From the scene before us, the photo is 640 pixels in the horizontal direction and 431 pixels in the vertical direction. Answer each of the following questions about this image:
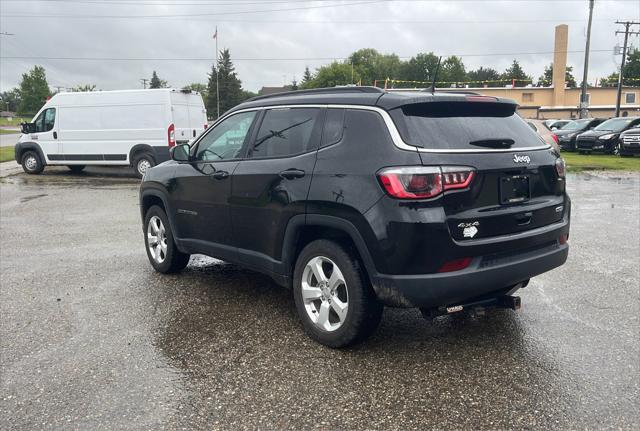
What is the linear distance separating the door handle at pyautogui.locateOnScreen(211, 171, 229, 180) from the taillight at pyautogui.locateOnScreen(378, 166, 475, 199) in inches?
71.6

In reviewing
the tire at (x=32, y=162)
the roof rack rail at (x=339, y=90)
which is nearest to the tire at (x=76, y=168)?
the tire at (x=32, y=162)

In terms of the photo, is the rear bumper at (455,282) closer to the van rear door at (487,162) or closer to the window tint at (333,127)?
the van rear door at (487,162)

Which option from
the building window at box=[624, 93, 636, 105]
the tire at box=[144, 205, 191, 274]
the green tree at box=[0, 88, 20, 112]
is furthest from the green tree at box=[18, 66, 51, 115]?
the tire at box=[144, 205, 191, 274]

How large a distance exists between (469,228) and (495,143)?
0.69 m

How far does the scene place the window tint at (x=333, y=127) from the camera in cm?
393

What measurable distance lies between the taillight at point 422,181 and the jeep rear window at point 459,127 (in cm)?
19

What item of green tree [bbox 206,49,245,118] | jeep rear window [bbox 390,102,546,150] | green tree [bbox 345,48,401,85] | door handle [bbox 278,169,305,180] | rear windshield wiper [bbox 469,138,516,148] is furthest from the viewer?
green tree [bbox 345,48,401,85]

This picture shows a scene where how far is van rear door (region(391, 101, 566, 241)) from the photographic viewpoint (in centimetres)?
345

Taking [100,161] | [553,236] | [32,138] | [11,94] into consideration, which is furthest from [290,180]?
[11,94]

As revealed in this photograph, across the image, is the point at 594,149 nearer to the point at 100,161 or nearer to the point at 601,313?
the point at 100,161

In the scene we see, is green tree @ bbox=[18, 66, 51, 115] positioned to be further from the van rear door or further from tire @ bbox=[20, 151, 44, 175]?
the van rear door

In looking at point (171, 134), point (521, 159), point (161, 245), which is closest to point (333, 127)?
point (521, 159)

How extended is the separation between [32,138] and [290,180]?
51.5ft

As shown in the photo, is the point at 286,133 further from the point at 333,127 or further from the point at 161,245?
the point at 161,245
